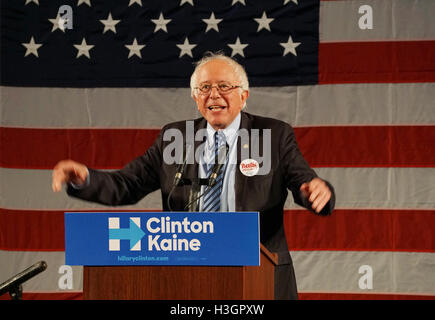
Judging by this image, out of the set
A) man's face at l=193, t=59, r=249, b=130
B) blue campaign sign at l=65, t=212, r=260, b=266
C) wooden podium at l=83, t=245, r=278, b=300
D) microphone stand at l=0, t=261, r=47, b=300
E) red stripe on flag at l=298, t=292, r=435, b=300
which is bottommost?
red stripe on flag at l=298, t=292, r=435, b=300

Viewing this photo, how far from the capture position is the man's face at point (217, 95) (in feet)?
9.25

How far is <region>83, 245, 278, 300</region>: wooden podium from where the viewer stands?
1.70 m

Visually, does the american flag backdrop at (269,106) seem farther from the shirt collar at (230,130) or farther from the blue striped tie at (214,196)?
the blue striped tie at (214,196)

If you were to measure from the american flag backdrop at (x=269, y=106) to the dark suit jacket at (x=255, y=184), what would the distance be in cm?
107

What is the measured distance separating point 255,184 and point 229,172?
15 cm

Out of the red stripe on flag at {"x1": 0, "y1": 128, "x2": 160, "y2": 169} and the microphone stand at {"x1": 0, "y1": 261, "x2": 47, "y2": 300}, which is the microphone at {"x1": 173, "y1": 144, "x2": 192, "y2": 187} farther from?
the red stripe on flag at {"x1": 0, "y1": 128, "x2": 160, "y2": 169}

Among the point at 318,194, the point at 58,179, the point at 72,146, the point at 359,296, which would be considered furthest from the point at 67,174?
the point at 359,296

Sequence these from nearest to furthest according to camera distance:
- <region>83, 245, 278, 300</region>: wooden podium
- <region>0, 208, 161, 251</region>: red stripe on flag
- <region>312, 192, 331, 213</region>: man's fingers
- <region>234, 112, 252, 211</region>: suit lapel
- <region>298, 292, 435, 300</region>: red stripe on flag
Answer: <region>83, 245, 278, 300</region>: wooden podium
<region>312, 192, 331, 213</region>: man's fingers
<region>234, 112, 252, 211</region>: suit lapel
<region>298, 292, 435, 300</region>: red stripe on flag
<region>0, 208, 161, 251</region>: red stripe on flag

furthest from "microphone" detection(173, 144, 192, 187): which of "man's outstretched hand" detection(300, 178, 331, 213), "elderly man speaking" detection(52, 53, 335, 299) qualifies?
"man's outstretched hand" detection(300, 178, 331, 213)

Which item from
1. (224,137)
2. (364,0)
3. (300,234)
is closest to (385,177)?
(300,234)

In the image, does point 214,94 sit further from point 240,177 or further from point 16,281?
point 16,281

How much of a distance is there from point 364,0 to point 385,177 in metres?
1.17

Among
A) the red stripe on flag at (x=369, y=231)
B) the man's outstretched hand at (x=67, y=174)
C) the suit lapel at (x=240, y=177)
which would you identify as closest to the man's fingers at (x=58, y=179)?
the man's outstretched hand at (x=67, y=174)

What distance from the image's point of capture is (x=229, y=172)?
2.79 m
